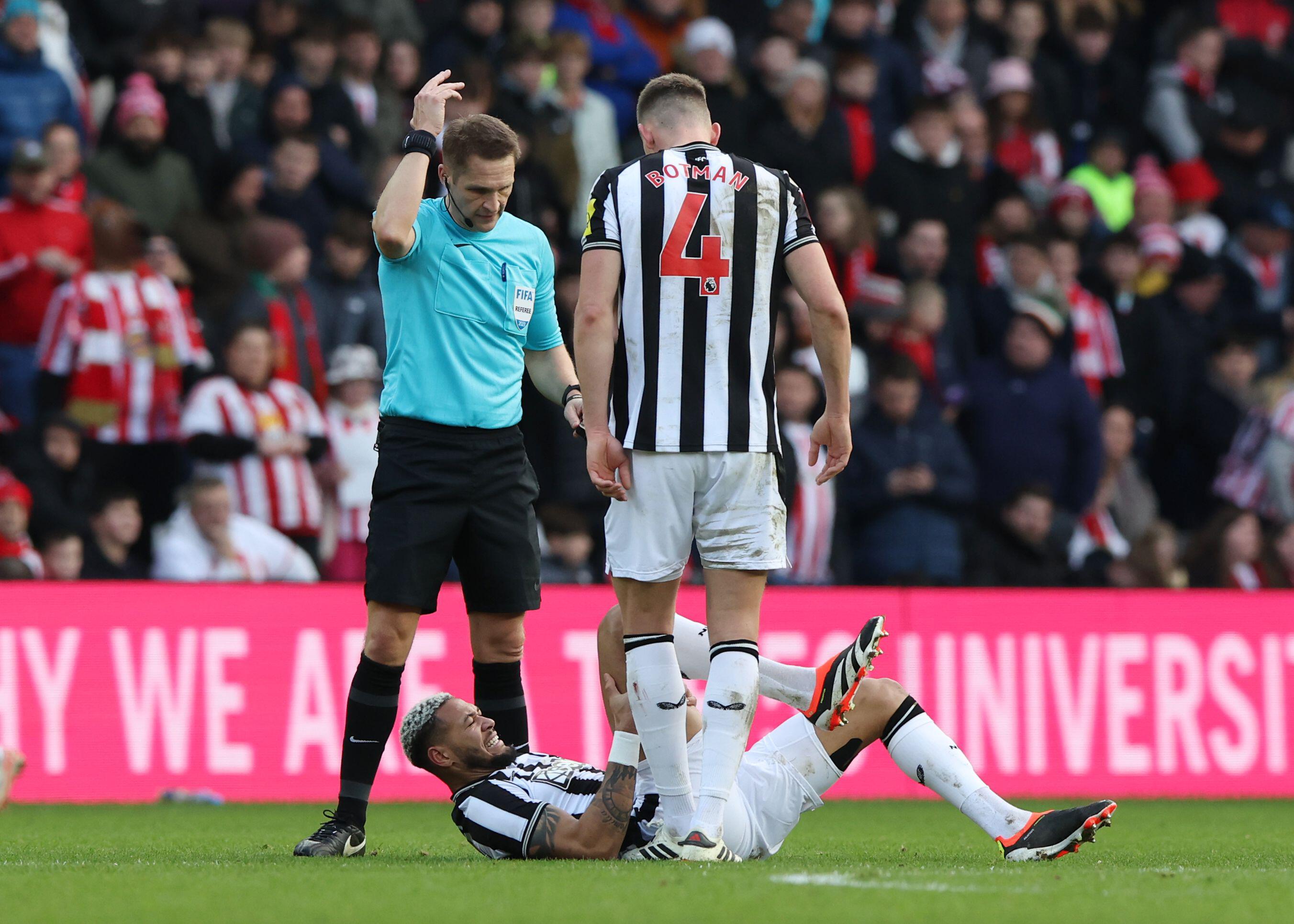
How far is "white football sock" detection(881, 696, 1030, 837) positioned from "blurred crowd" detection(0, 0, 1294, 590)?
11.0ft

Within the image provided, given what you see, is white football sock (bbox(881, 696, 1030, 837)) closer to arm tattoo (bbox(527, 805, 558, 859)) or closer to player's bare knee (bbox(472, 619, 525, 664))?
arm tattoo (bbox(527, 805, 558, 859))

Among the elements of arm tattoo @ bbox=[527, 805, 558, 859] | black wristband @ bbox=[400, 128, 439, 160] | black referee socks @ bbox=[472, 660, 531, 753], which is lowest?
arm tattoo @ bbox=[527, 805, 558, 859]

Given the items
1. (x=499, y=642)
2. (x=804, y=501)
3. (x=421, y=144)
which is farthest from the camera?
(x=804, y=501)

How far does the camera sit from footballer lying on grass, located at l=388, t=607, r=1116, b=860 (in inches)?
219

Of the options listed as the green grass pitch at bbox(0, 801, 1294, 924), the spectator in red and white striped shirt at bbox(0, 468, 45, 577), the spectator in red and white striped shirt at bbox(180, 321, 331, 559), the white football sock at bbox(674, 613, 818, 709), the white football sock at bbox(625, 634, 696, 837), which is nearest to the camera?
the green grass pitch at bbox(0, 801, 1294, 924)

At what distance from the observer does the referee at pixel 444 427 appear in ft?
19.6

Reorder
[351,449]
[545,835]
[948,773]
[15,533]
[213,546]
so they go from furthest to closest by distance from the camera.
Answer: [351,449] < [213,546] < [15,533] < [948,773] < [545,835]

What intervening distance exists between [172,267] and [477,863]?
Result: 6.13 metres

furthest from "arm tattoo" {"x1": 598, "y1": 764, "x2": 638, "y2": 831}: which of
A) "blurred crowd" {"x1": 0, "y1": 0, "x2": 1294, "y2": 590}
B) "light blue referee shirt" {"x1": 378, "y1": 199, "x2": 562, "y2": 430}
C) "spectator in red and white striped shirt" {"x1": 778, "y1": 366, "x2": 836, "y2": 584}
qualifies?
"spectator in red and white striped shirt" {"x1": 778, "y1": 366, "x2": 836, "y2": 584}

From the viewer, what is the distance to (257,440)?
1031 centimetres

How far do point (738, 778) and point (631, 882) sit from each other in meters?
0.94

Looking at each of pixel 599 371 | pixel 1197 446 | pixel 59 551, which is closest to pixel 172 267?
pixel 59 551

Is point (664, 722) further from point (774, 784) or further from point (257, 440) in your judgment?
point (257, 440)

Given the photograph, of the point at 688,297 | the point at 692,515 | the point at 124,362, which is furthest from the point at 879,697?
the point at 124,362
